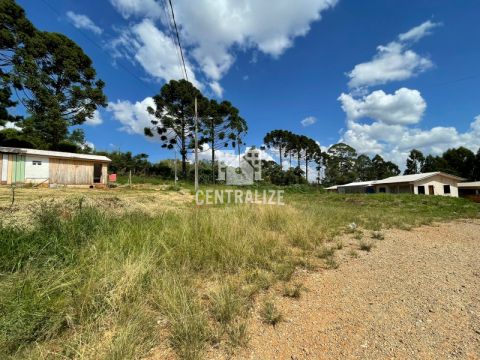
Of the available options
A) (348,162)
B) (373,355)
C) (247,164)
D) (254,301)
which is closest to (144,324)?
(254,301)

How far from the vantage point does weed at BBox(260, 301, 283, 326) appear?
2242 mm

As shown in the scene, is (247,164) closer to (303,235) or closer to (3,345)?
(303,235)

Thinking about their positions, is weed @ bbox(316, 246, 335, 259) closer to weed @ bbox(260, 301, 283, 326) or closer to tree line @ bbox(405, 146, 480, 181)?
weed @ bbox(260, 301, 283, 326)

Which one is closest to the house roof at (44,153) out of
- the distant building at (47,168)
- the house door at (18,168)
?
the distant building at (47,168)

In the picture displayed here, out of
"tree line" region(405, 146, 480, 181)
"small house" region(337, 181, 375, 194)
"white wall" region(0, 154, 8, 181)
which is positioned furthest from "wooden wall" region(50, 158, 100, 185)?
"tree line" region(405, 146, 480, 181)

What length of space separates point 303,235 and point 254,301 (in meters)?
2.55

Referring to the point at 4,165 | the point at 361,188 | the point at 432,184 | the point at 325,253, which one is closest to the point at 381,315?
the point at 325,253

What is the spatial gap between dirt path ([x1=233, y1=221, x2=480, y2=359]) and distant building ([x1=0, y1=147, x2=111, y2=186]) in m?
18.4

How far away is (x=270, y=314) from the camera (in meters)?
2.29

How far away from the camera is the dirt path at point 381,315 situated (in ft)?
6.12

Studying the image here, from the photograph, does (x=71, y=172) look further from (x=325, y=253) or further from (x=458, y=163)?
(x=458, y=163)

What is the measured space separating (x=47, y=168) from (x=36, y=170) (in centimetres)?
58

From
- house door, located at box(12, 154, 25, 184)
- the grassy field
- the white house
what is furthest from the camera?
the white house

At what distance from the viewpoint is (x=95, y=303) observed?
213cm
